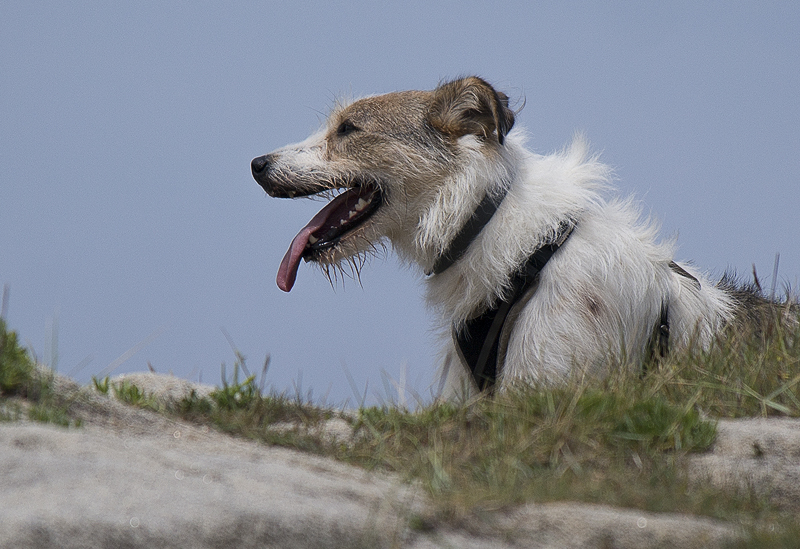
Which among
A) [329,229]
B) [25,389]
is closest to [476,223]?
[329,229]

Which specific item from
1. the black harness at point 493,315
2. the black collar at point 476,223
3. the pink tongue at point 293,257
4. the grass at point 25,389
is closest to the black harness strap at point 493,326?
the black harness at point 493,315

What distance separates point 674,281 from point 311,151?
2.68 metres

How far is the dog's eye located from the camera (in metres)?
5.82

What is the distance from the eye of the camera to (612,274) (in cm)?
519

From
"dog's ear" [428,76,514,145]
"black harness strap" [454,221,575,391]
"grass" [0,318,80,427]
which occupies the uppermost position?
"dog's ear" [428,76,514,145]

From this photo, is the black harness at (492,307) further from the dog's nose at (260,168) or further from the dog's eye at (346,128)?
the dog's nose at (260,168)

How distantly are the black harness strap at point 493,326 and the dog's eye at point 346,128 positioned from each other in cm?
158

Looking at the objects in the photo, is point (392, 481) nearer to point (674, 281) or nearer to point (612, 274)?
point (612, 274)

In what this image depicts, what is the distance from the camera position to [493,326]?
5.33 metres

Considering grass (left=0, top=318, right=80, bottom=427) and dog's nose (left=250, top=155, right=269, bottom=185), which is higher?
dog's nose (left=250, top=155, right=269, bottom=185)

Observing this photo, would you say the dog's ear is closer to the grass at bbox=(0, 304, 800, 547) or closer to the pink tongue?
the pink tongue

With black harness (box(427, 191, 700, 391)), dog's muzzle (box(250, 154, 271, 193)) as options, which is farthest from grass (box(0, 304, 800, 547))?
dog's muzzle (box(250, 154, 271, 193))

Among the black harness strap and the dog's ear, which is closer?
the black harness strap

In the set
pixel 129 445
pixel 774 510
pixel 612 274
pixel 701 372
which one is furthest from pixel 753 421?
pixel 129 445
